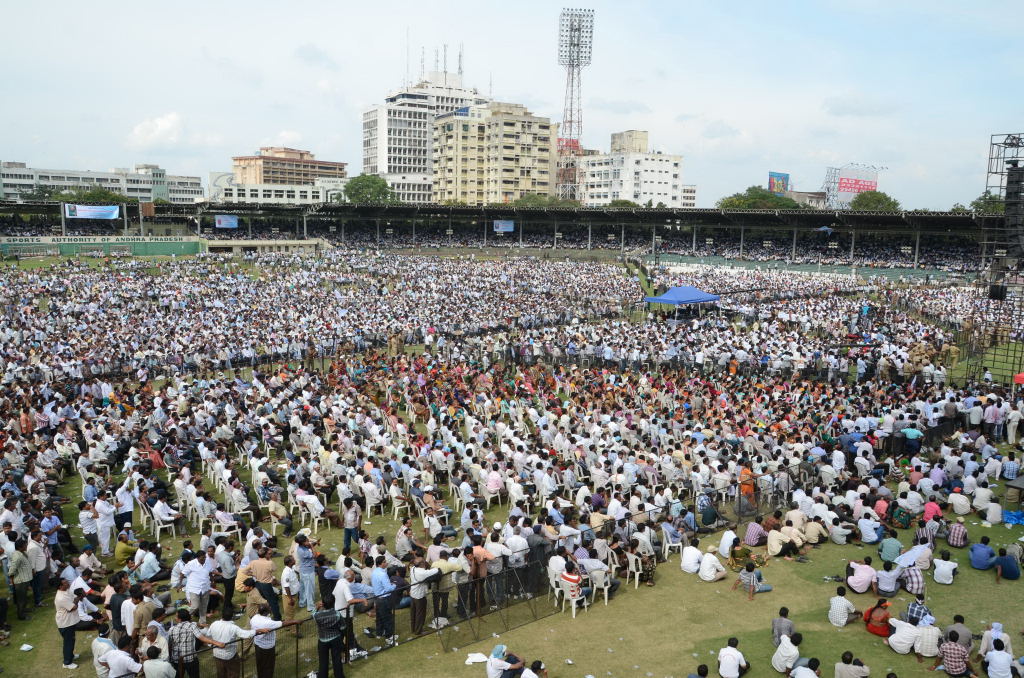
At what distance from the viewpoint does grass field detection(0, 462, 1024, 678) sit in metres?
7.76

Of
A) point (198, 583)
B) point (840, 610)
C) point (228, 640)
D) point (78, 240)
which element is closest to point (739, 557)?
point (840, 610)

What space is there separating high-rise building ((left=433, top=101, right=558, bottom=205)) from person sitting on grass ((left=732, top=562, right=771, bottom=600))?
357 ft

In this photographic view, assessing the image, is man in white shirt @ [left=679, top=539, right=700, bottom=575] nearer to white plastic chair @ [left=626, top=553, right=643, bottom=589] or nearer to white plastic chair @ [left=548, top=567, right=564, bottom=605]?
white plastic chair @ [left=626, top=553, right=643, bottom=589]

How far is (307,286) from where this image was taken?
38.0 m

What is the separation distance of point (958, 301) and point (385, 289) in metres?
26.1

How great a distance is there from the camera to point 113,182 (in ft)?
449

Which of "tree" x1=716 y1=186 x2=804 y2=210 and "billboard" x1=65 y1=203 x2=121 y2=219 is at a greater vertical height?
"tree" x1=716 y1=186 x2=804 y2=210

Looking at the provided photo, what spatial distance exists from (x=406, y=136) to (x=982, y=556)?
5285 inches

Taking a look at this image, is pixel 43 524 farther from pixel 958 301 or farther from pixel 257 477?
pixel 958 301

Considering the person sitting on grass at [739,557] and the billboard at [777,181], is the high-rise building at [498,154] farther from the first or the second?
the person sitting on grass at [739,557]

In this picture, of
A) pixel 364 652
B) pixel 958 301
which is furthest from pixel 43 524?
pixel 958 301

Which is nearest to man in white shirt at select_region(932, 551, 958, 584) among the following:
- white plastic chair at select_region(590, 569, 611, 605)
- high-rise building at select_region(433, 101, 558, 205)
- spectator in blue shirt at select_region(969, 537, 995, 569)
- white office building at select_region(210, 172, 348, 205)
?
spectator in blue shirt at select_region(969, 537, 995, 569)

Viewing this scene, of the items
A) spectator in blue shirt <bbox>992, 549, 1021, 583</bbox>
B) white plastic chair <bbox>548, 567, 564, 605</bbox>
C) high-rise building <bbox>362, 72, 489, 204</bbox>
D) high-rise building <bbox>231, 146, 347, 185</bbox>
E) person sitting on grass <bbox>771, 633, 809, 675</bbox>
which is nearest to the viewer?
person sitting on grass <bbox>771, 633, 809, 675</bbox>

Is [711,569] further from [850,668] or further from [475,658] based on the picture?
[475,658]
